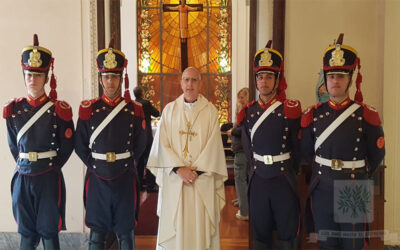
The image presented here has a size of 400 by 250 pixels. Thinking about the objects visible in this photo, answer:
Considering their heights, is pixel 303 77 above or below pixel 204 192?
above

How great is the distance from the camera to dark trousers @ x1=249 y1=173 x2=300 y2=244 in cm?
330

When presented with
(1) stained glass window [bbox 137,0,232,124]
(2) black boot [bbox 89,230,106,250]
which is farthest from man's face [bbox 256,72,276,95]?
(1) stained glass window [bbox 137,0,232,124]

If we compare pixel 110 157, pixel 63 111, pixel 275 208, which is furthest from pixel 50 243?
pixel 275 208

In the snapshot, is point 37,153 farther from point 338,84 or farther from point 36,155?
point 338,84

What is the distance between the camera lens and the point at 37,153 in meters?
3.39

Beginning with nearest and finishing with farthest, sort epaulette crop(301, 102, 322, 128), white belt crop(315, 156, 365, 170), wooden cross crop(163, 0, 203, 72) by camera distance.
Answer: white belt crop(315, 156, 365, 170) → epaulette crop(301, 102, 322, 128) → wooden cross crop(163, 0, 203, 72)

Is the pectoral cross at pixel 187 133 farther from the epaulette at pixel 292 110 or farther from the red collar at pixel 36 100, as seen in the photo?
the red collar at pixel 36 100

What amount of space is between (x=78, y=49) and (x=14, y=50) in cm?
68

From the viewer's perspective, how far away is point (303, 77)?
4.43m

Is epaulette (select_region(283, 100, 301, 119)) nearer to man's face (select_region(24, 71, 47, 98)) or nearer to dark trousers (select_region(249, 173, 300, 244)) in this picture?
dark trousers (select_region(249, 173, 300, 244))

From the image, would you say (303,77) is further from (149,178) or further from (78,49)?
(149,178)

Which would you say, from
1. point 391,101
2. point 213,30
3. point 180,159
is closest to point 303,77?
point 391,101

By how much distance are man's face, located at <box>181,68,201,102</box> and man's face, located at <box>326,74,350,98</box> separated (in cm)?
105

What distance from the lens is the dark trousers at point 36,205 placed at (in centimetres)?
339
